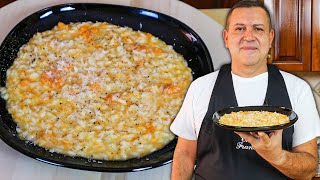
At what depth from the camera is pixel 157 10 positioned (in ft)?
9.11

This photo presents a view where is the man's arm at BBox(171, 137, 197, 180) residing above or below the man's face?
below

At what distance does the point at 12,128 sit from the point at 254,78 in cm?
114

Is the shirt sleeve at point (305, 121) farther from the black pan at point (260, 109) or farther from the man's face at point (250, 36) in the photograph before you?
the man's face at point (250, 36)

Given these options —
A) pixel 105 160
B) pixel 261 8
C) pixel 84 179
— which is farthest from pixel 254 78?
pixel 84 179

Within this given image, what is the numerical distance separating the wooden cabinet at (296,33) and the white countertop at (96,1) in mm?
183

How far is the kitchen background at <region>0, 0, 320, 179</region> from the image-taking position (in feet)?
8.89

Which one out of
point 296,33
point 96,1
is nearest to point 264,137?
point 296,33

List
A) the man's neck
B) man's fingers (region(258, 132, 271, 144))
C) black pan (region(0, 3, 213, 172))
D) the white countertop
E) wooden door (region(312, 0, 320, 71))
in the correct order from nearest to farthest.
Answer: man's fingers (region(258, 132, 271, 144))
the man's neck
black pan (region(0, 3, 213, 172))
the white countertop
wooden door (region(312, 0, 320, 71))

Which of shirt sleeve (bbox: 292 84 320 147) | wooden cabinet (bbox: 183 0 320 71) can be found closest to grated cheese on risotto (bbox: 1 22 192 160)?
wooden cabinet (bbox: 183 0 320 71)

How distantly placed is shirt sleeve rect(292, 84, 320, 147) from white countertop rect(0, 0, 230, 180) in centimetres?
76

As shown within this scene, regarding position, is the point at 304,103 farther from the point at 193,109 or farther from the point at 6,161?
the point at 6,161

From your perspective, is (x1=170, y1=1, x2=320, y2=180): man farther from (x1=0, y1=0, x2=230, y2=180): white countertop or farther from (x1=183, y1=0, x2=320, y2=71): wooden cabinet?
(x1=183, y1=0, x2=320, y2=71): wooden cabinet

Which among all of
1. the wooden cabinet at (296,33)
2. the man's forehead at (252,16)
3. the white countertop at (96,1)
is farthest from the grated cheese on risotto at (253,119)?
the wooden cabinet at (296,33)

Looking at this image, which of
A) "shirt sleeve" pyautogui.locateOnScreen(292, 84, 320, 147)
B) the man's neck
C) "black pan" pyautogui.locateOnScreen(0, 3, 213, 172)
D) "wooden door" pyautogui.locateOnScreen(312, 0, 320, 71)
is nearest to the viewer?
"shirt sleeve" pyautogui.locateOnScreen(292, 84, 320, 147)
